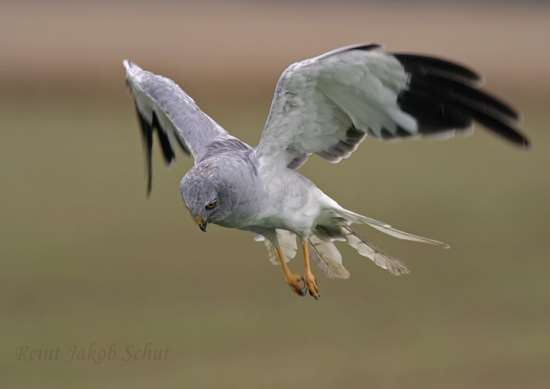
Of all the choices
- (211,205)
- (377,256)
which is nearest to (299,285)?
(377,256)

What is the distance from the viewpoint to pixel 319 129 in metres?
10.7

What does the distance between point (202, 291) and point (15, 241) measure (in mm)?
4601

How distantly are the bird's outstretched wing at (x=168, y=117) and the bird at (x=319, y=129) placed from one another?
0.08 ft

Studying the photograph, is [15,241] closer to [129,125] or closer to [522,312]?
[522,312]

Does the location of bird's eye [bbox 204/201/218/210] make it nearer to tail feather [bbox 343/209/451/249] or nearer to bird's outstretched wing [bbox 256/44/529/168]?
bird's outstretched wing [bbox 256/44/529/168]

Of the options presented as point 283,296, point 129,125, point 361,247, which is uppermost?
point 361,247

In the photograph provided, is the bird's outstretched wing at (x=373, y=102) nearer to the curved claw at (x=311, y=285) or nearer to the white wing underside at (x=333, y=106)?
the white wing underside at (x=333, y=106)

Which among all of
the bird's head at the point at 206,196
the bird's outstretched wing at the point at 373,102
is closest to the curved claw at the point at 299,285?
→ the bird's outstretched wing at the point at 373,102

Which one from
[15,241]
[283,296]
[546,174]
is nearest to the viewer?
[283,296]

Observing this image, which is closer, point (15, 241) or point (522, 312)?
point (522, 312)

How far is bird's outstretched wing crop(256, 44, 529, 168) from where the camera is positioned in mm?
9836

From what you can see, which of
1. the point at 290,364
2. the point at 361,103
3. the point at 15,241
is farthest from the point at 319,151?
the point at 15,241

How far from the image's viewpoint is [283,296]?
21.3 metres

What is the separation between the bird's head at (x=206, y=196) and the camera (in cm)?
996
